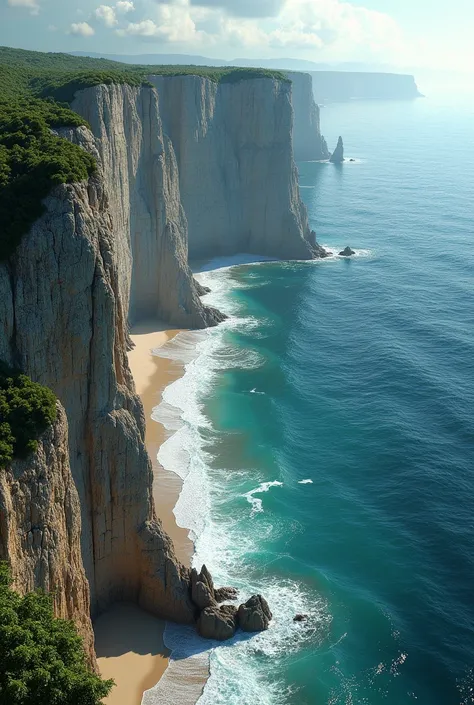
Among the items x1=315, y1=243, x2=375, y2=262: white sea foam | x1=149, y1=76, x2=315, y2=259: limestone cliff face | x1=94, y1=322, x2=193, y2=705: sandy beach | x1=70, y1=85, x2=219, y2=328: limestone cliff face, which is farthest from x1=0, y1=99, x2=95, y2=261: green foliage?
x1=315, y1=243, x2=375, y2=262: white sea foam

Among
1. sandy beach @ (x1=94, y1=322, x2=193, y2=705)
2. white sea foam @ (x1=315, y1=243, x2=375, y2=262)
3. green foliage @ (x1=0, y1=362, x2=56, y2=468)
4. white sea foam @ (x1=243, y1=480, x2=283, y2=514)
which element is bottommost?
sandy beach @ (x1=94, y1=322, x2=193, y2=705)

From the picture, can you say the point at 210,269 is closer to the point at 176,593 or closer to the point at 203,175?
the point at 203,175

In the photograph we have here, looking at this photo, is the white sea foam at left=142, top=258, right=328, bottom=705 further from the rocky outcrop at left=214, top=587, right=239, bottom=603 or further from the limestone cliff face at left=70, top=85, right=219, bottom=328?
the limestone cliff face at left=70, top=85, right=219, bottom=328

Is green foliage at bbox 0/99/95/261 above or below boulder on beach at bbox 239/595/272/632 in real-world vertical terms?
above

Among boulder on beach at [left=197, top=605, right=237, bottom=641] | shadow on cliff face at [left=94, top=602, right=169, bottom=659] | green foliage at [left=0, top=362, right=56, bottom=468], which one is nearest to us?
green foliage at [left=0, top=362, right=56, bottom=468]

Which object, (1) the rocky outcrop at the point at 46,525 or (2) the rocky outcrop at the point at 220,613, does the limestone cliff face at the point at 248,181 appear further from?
(1) the rocky outcrop at the point at 46,525

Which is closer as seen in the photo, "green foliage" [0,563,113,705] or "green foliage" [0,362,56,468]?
"green foliage" [0,563,113,705]

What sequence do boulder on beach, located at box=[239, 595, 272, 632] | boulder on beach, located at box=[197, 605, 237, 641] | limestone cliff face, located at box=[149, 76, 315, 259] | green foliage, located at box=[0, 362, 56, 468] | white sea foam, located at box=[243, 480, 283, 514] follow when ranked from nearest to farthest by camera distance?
1. green foliage, located at box=[0, 362, 56, 468]
2. boulder on beach, located at box=[197, 605, 237, 641]
3. boulder on beach, located at box=[239, 595, 272, 632]
4. white sea foam, located at box=[243, 480, 283, 514]
5. limestone cliff face, located at box=[149, 76, 315, 259]
